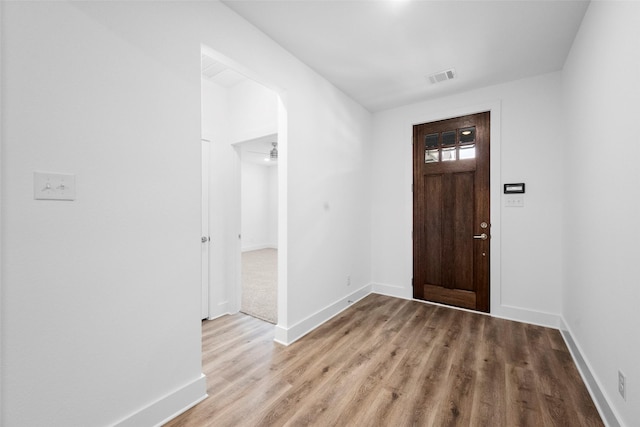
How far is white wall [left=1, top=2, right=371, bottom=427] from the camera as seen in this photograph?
1.22 m

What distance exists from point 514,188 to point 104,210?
3.83 meters

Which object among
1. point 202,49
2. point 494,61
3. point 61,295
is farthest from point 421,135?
point 61,295

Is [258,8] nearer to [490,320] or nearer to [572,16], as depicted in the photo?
[572,16]

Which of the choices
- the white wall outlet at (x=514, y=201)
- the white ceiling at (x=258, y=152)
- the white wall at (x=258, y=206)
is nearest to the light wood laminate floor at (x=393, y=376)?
the white wall outlet at (x=514, y=201)

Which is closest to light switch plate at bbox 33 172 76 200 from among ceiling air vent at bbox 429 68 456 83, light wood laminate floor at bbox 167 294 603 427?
light wood laminate floor at bbox 167 294 603 427

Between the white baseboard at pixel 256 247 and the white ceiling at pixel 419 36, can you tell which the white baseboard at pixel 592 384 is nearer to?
the white ceiling at pixel 419 36

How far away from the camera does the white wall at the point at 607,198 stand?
1.43m

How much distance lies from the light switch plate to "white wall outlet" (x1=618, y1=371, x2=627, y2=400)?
119 inches

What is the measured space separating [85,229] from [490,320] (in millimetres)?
3842

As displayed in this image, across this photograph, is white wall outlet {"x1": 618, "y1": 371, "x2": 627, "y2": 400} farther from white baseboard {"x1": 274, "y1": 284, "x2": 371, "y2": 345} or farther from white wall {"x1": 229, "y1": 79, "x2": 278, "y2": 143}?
white wall {"x1": 229, "y1": 79, "x2": 278, "y2": 143}

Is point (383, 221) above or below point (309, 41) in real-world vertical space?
below

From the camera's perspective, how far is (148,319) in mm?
1648

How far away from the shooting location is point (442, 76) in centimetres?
316

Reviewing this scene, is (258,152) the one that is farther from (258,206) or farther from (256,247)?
(256,247)
